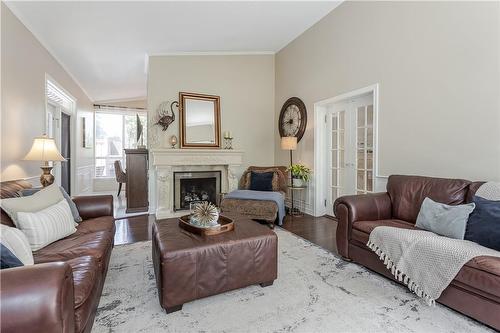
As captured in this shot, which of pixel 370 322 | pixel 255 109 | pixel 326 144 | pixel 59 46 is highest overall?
pixel 59 46

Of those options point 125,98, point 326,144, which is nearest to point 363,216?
point 326,144

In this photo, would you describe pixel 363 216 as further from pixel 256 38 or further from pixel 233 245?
pixel 256 38

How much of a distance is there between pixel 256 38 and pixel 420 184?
12.1ft

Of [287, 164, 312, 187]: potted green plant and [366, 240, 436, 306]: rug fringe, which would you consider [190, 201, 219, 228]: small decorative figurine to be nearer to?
[366, 240, 436, 306]: rug fringe

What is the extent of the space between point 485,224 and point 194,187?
14.4ft

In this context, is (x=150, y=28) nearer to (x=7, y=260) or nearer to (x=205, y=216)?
(x=205, y=216)

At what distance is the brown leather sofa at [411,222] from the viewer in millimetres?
1621

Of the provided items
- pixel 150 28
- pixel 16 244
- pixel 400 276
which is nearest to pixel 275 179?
pixel 400 276

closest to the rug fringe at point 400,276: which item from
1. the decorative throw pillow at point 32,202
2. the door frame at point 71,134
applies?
the decorative throw pillow at point 32,202

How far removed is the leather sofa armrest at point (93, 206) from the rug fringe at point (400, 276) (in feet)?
8.65

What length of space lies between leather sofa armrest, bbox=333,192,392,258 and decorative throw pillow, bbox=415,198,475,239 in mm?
380

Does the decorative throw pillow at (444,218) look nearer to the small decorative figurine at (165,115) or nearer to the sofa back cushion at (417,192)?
the sofa back cushion at (417,192)

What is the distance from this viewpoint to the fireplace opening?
5.07 metres

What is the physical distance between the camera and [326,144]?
4.57 meters
